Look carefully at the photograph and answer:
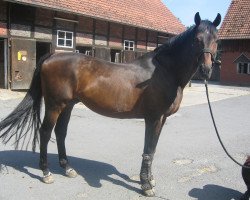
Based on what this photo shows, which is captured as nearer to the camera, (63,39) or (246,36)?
(63,39)

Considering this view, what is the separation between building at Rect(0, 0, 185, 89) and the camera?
42.6 ft

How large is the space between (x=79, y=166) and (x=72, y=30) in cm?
1127

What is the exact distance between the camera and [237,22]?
26.7 m

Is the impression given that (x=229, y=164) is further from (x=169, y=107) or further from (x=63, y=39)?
(x=63, y=39)

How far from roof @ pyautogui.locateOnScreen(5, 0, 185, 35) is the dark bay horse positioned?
873 centimetres

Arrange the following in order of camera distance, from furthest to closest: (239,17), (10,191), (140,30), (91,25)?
(239,17) → (140,30) → (91,25) → (10,191)

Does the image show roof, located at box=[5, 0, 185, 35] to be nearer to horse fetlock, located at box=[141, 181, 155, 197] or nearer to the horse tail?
the horse tail

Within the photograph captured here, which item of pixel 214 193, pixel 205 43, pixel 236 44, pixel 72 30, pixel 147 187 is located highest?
pixel 236 44

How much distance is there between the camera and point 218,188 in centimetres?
440

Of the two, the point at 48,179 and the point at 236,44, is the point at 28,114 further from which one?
the point at 236,44

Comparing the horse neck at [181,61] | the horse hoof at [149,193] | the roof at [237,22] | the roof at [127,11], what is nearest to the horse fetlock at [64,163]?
the horse hoof at [149,193]

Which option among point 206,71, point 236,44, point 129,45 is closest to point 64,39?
point 129,45

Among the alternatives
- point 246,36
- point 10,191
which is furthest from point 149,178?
point 246,36

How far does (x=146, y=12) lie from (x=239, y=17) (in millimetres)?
10238
